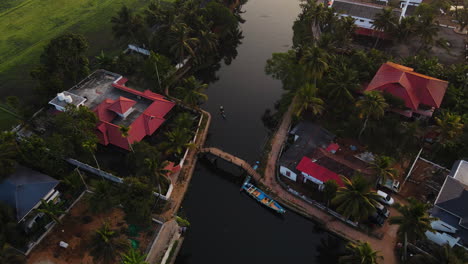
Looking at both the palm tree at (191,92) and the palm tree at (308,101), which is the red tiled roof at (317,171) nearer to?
the palm tree at (308,101)

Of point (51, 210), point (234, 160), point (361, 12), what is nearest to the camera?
point (51, 210)

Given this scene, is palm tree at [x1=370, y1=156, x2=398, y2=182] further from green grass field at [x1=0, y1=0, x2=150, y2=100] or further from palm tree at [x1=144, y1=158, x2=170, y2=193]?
green grass field at [x1=0, y1=0, x2=150, y2=100]

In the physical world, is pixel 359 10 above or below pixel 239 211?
above

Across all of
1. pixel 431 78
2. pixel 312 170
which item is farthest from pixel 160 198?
pixel 431 78

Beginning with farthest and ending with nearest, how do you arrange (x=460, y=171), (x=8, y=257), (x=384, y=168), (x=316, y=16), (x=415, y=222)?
(x=316, y=16) → (x=460, y=171) → (x=384, y=168) → (x=415, y=222) → (x=8, y=257)

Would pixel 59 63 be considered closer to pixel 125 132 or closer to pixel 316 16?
pixel 125 132

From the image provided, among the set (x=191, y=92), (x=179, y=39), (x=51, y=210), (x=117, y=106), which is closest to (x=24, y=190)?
(x=51, y=210)

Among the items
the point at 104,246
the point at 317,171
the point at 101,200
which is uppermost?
the point at 317,171
